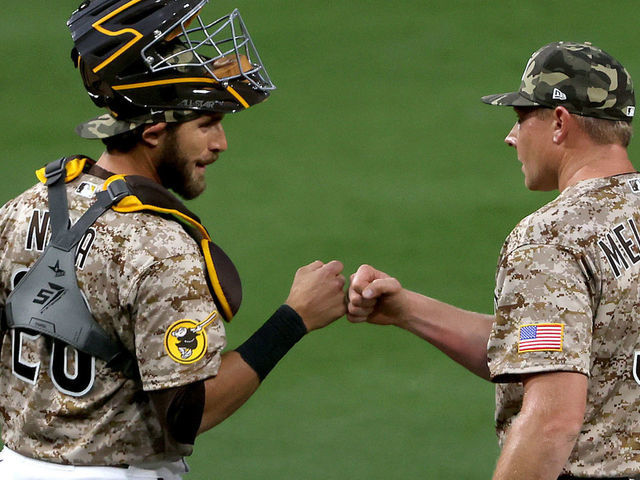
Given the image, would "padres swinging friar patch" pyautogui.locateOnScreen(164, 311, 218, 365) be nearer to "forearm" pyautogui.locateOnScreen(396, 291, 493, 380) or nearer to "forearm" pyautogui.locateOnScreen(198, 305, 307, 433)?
"forearm" pyautogui.locateOnScreen(198, 305, 307, 433)

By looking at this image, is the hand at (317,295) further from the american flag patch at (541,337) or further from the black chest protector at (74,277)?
the american flag patch at (541,337)

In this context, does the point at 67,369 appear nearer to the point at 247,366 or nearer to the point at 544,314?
the point at 247,366

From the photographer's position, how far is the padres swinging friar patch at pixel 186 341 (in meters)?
2.76

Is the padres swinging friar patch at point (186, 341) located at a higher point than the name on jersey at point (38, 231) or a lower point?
lower

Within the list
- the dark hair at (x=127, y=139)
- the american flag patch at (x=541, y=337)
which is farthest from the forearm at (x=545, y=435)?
the dark hair at (x=127, y=139)

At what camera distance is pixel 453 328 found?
3.68 meters

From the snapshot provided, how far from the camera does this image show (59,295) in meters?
2.85

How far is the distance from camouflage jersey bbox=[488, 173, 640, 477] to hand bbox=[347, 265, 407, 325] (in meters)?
0.79

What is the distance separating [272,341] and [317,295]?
279 mm

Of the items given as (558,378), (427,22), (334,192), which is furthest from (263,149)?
(558,378)

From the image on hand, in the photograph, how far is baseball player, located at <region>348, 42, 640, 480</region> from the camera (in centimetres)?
279

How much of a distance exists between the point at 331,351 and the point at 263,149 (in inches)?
51.7

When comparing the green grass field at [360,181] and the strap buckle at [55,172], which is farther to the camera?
the green grass field at [360,181]

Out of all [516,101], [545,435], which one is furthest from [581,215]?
[545,435]
